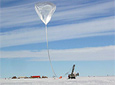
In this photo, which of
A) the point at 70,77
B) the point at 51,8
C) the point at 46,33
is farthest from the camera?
the point at 70,77

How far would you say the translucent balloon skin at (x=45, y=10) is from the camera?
5259 cm

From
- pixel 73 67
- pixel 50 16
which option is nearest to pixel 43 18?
pixel 50 16

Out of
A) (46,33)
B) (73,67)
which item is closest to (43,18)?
(46,33)

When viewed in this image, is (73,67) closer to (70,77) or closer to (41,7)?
(70,77)

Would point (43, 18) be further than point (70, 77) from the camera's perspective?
No

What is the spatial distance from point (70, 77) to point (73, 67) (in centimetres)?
622

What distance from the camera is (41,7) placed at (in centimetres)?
5281

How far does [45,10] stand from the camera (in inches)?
2080

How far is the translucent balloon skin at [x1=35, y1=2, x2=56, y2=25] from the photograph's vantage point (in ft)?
173

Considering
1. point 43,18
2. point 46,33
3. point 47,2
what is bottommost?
point 46,33

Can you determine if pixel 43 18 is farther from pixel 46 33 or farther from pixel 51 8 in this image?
pixel 46 33

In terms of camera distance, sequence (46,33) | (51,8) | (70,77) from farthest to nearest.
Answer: (70,77) → (51,8) → (46,33)

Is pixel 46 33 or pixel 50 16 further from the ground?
pixel 50 16

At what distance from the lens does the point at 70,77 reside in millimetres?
127125
